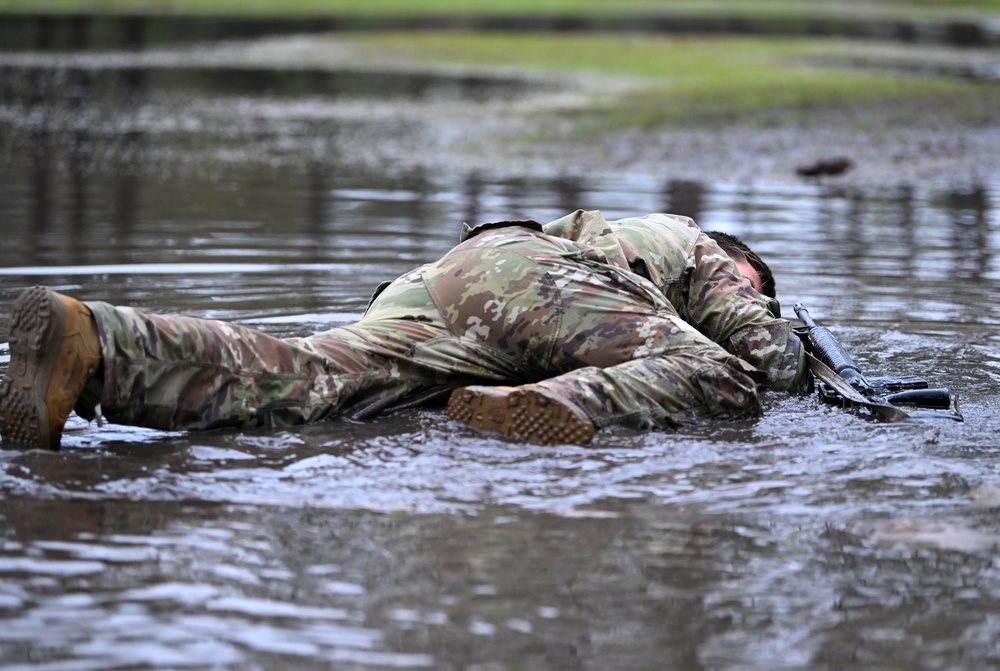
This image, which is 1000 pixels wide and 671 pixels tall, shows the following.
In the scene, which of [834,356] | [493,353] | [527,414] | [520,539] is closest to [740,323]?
[834,356]

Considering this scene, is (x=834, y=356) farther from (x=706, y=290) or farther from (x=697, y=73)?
(x=697, y=73)

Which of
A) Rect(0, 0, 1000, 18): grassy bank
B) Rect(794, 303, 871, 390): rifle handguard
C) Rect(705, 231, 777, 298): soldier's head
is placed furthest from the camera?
Rect(0, 0, 1000, 18): grassy bank

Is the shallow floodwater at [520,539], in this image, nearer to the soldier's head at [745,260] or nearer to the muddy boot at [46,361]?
the muddy boot at [46,361]

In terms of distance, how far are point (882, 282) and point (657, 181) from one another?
16.6ft

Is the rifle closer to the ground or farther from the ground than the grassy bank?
closer to the ground

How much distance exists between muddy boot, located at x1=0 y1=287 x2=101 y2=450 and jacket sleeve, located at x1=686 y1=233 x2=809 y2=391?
93.0 inches

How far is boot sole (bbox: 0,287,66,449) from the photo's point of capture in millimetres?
4059

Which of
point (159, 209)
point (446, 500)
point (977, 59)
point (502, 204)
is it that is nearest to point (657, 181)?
point (502, 204)

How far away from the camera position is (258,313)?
690 cm

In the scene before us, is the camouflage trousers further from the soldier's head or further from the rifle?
the soldier's head

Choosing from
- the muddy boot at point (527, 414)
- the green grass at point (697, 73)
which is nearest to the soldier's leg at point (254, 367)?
the muddy boot at point (527, 414)

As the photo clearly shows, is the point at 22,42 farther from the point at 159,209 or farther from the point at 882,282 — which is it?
the point at 882,282

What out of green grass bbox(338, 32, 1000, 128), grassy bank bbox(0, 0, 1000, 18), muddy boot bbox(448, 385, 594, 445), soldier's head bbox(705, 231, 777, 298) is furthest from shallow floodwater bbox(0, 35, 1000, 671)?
grassy bank bbox(0, 0, 1000, 18)

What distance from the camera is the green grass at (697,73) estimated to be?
17.5m
